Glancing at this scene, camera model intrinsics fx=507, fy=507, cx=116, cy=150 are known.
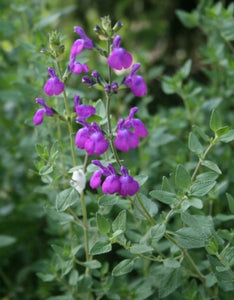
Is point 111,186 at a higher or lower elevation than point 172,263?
higher

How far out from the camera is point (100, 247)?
4.33 ft

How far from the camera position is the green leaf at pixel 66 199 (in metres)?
1.33

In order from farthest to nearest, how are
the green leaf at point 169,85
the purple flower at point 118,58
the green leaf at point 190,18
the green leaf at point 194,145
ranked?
1. the green leaf at point 190,18
2. the green leaf at point 169,85
3. the green leaf at point 194,145
4. the purple flower at point 118,58

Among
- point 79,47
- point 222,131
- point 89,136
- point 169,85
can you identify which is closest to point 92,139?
point 89,136

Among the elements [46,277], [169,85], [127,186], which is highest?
[127,186]

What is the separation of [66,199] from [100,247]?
155 mm

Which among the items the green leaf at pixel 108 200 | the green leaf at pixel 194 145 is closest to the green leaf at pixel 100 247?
the green leaf at pixel 108 200

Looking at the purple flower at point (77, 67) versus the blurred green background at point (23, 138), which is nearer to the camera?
the purple flower at point (77, 67)

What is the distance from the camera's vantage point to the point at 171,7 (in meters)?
3.77

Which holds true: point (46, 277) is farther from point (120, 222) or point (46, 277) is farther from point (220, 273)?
point (220, 273)

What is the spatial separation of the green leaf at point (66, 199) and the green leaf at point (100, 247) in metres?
0.13

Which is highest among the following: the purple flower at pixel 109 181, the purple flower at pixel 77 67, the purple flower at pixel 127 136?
the purple flower at pixel 77 67

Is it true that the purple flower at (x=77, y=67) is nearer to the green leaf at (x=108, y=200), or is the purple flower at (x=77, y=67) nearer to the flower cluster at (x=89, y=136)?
the flower cluster at (x=89, y=136)

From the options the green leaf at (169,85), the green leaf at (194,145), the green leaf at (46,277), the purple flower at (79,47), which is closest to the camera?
the purple flower at (79,47)
